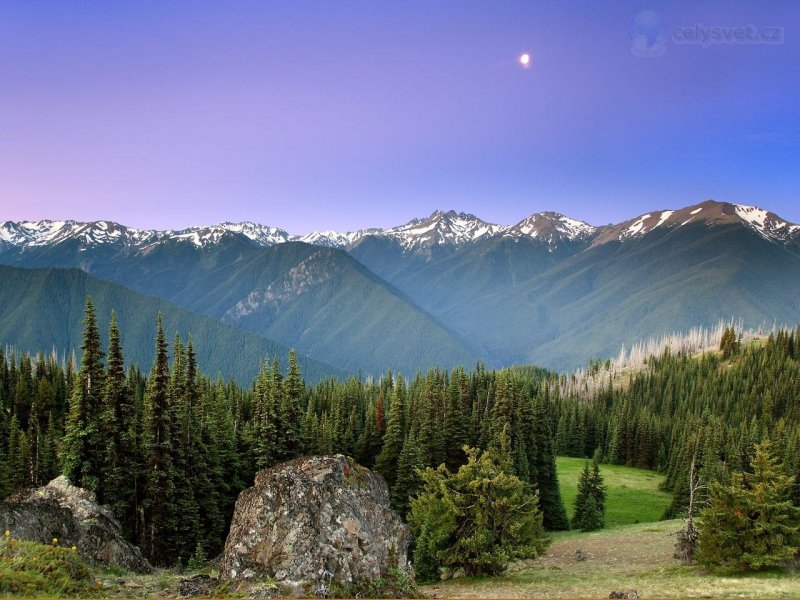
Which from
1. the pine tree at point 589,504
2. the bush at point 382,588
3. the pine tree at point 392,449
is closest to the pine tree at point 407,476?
the pine tree at point 392,449

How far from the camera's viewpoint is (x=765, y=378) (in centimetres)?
18262

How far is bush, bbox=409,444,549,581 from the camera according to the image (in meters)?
37.2

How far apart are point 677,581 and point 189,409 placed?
1660 inches

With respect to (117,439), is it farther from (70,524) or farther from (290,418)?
(290,418)

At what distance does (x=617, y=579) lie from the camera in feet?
117

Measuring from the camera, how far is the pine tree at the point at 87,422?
40.5 metres

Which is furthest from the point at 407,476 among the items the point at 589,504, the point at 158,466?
the point at 589,504

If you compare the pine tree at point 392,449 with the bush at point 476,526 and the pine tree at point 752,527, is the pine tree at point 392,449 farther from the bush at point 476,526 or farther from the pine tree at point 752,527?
the pine tree at point 752,527

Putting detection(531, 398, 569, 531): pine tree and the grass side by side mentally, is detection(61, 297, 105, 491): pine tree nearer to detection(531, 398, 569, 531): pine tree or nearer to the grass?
the grass

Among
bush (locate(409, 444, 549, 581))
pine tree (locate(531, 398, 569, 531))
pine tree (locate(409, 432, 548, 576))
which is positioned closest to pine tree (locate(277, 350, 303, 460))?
pine tree (locate(409, 432, 548, 576))

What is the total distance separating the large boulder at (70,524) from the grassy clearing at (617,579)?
17004 mm

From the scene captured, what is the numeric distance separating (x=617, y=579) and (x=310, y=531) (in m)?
26.0

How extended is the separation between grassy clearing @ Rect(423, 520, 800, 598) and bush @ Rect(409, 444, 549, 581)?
1652mm

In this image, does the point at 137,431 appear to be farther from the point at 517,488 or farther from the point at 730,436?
the point at 730,436
